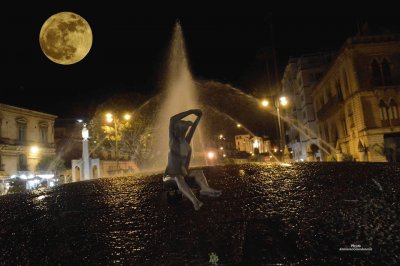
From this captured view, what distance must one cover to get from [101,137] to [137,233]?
30403 millimetres

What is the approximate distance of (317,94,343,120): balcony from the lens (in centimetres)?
3170

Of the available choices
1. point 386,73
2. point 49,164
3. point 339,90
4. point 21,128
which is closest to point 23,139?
point 21,128

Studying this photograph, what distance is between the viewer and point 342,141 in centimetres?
3300

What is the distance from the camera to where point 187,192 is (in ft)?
14.8

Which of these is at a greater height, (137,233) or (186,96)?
(186,96)

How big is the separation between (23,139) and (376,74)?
A: 130 feet

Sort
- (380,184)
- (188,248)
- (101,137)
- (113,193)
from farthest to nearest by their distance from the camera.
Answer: (101,137) < (113,193) < (380,184) < (188,248)

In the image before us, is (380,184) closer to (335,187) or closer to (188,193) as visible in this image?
(335,187)

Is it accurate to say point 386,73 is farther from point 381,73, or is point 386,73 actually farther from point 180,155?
point 180,155

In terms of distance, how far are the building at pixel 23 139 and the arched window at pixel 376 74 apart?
3621cm

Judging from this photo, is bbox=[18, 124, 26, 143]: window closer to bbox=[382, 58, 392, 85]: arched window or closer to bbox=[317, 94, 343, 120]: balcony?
bbox=[317, 94, 343, 120]: balcony

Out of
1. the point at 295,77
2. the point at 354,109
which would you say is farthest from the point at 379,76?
the point at 295,77

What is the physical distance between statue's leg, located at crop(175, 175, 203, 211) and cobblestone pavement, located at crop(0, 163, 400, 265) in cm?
10

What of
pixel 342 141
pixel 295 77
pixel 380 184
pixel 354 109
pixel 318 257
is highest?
pixel 295 77
